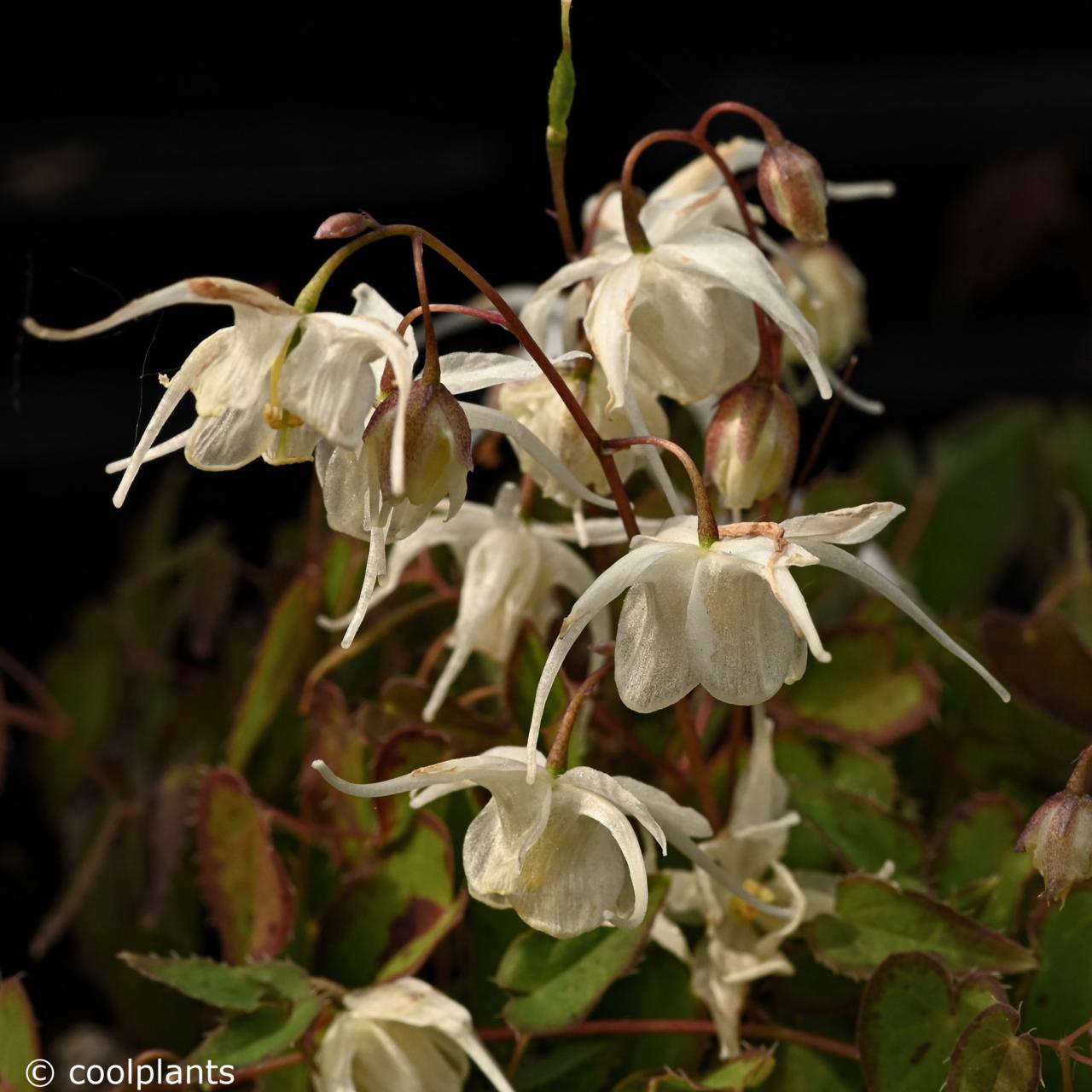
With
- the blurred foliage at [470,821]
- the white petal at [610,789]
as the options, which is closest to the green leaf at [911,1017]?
the blurred foliage at [470,821]

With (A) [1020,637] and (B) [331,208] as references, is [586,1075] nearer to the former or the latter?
(A) [1020,637]

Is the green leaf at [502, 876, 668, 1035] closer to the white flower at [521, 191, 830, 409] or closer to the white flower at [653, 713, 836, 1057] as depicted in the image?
the white flower at [653, 713, 836, 1057]

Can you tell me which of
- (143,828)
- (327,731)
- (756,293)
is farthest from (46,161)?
(756,293)

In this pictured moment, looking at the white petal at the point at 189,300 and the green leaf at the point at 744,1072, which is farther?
the green leaf at the point at 744,1072

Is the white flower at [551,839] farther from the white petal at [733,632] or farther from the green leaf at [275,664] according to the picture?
the green leaf at [275,664]

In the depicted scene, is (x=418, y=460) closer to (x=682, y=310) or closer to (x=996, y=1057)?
(x=682, y=310)

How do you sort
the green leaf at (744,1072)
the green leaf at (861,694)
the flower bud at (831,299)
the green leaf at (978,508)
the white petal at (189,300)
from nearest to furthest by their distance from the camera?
the white petal at (189,300)
the green leaf at (744,1072)
the green leaf at (861,694)
the flower bud at (831,299)
the green leaf at (978,508)

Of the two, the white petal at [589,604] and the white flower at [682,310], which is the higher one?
the white flower at [682,310]
